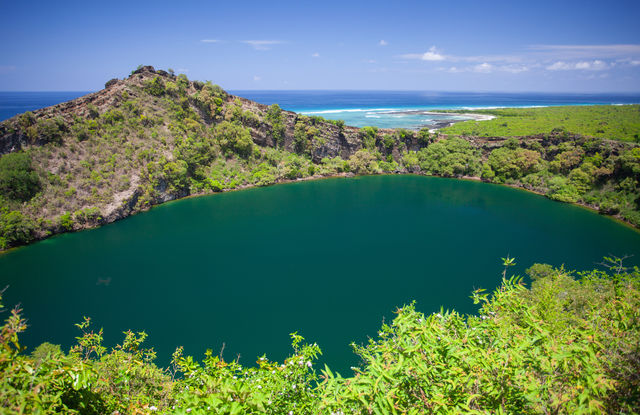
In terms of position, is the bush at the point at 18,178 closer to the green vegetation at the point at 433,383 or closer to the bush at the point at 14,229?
the bush at the point at 14,229

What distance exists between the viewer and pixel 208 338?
66.8ft

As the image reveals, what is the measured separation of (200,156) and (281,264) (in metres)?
35.2

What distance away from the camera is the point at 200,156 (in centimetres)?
5525

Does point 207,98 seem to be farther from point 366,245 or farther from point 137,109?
point 366,245

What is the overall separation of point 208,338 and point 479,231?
1322 inches

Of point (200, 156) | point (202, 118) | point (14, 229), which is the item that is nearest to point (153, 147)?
point (200, 156)

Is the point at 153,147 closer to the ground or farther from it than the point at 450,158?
farther from it

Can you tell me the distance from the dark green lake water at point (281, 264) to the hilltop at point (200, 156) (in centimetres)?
425

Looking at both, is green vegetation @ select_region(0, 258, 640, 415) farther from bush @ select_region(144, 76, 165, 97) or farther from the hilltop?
bush @ select_region(144, 76, 165, 97)

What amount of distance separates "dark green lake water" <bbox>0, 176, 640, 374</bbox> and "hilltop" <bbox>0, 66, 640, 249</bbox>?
4.25 m

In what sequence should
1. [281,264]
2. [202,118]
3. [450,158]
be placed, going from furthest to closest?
[450,158] → [202,118] → [281,264]

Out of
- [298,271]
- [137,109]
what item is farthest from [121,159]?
[298,271]

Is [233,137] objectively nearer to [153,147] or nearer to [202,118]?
[202,118]

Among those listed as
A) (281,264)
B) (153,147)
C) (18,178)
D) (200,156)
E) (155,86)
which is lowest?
(281,264)
